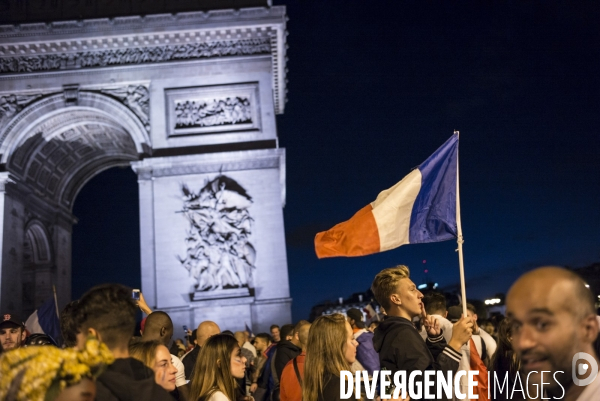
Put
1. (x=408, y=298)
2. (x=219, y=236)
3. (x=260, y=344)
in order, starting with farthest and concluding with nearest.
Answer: (x=219, y=236)
(x=260, y=344)
(x=408, y=298)

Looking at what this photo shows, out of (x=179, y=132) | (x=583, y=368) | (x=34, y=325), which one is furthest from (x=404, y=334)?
(x=179, y=132)

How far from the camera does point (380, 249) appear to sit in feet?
18.6

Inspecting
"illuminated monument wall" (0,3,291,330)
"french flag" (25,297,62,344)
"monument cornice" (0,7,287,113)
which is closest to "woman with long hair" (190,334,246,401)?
"french flag" (25,297,62,344)

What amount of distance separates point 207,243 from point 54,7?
9620 mm

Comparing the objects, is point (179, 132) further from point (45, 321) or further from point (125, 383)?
point (125, 383)

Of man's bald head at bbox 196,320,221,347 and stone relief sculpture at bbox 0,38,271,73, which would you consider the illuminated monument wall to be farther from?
man's bald head at bbox 196,320,221,347

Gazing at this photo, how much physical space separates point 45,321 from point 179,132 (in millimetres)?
9385

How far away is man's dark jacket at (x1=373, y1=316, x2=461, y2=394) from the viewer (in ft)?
12.6

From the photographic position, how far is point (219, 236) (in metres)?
18.6

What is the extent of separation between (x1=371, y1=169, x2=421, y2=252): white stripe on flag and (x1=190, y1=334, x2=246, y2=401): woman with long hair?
1880 millimetres

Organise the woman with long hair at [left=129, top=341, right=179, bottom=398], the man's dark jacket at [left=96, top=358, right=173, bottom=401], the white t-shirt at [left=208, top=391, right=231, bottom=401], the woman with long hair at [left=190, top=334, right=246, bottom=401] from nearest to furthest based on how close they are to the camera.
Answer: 1. the man's dark jacket at [left=96, top=358, right=173, bottom=401]
2. the woman with long hair at [left=129, top=341, right=179, bottom=398]
3. the white t-shirt at [left=208, top=391, right=231, bottom=401]
4. the woman with long hair at [left=190, top=334, right=246, bottom=401]

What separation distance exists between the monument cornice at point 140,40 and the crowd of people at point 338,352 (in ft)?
49.7

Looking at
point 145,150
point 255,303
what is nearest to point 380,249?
point 255,303

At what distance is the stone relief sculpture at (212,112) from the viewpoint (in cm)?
1988
